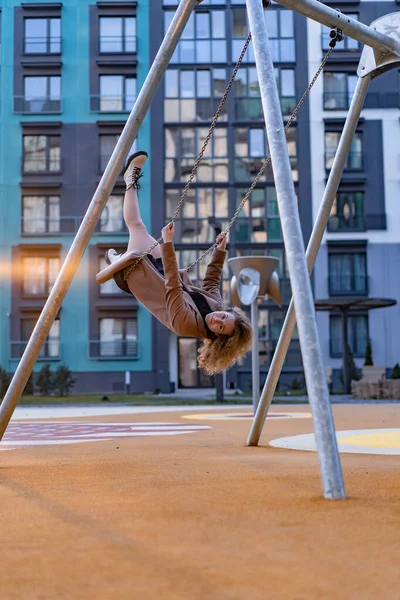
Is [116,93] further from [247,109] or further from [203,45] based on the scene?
[247,109]

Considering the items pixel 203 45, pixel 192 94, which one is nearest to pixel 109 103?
pixel 192 94

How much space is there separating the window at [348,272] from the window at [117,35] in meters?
12.7

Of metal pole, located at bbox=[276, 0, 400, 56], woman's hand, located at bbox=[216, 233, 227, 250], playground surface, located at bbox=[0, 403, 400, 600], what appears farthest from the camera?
woman's hand, located at bbox=[216, 233, 227, 250]

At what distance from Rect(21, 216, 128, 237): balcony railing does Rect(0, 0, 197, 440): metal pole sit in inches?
1088

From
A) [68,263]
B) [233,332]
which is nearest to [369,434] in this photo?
[233,332]

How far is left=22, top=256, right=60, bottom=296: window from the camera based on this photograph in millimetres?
32031

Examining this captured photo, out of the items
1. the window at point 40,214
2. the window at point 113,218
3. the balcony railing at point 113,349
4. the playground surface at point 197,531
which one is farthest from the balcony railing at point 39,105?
the playground surface at point 197,531

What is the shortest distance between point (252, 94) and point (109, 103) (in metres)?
6.18

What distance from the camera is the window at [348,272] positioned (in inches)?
1281

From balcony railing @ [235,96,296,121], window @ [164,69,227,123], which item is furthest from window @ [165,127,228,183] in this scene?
balcony railing @ [235,96,296,121]

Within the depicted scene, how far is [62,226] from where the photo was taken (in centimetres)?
3234

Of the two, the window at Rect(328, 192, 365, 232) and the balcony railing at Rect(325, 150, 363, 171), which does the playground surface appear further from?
the balcony railing at Rect(325, 150, 363, 171)

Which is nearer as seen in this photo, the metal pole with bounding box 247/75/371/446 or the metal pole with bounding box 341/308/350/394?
the metal pole with bounding box 247/75/371/446

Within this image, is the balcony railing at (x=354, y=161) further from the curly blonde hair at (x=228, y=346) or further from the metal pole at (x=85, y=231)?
the curly blonde hair at (x=228, y=346)
